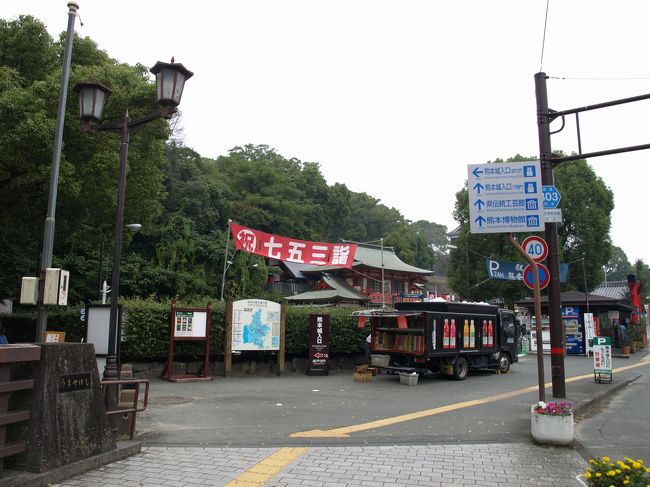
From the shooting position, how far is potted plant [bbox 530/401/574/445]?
721cm

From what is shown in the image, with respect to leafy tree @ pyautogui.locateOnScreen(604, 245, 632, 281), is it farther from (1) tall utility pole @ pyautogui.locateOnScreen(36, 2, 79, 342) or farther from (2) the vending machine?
(1) tall utility pole @ pyautogui.locateOnScreen(36, 2, 79, 342)

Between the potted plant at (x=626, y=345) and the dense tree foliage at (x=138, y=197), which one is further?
the potted plant at (x=626, y=345)

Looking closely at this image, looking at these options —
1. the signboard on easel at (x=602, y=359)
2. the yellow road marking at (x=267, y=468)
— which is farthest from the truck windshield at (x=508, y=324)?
the yellow road marking at (x=267, y=468)

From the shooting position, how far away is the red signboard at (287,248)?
59.0 feet

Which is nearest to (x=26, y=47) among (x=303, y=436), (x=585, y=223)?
(x=303, y=436)

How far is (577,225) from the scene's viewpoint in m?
37.4

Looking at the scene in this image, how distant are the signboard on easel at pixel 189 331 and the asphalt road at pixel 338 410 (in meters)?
0.46

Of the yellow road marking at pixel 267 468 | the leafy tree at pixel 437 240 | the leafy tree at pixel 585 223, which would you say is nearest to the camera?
the yellow road marking at pixel 267 468

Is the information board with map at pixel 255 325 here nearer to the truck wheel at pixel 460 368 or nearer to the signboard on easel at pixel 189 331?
the signboard on easel at pixel 189 331

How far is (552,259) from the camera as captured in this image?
1101 centimetres

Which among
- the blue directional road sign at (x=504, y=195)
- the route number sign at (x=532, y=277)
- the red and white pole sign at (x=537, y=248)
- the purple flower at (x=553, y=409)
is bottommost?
the purple flower at (x=553, y=409)

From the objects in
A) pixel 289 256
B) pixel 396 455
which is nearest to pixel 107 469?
pixel 396 455

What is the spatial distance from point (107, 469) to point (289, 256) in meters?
13.6

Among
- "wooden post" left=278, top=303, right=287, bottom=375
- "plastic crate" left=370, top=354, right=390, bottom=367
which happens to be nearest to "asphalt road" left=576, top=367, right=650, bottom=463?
"plastic crate" left=370, top=354, right=390, bottom=367
